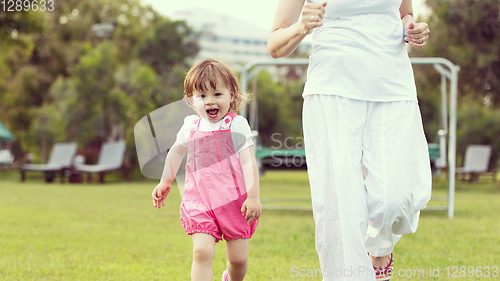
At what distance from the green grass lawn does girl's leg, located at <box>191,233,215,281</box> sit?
41.0 inches

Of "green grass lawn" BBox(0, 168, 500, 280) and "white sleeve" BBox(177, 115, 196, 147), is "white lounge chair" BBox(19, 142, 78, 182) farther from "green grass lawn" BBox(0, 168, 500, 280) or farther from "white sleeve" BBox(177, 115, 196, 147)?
"white sleeve" BBox(177, 115, 196, 147)

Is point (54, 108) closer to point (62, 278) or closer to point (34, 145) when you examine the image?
point (34, 145)

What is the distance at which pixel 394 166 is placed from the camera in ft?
6.83

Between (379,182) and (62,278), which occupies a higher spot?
(379,182)

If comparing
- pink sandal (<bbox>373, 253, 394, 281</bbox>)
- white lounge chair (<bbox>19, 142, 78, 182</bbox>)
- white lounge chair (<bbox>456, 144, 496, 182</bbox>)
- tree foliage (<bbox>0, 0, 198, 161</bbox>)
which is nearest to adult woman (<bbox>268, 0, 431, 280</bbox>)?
pink sandal (<bbox>373, 253, 394, 281</bbox>)

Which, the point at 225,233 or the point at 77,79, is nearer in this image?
the point at 225,233

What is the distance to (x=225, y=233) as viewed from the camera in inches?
100

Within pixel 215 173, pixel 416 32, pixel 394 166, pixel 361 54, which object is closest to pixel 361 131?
pixel 394 166

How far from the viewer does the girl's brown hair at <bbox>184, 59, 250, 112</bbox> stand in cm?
260

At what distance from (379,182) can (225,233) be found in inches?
32.1

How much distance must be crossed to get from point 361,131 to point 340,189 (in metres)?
0.24

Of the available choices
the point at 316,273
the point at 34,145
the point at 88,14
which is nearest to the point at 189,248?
the point at 316,273

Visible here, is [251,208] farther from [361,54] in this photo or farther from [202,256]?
[361,54]

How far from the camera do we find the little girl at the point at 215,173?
2.49 m
